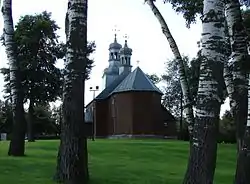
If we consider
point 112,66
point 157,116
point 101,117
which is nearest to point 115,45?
point 112,66

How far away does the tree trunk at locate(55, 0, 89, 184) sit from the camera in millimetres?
11312

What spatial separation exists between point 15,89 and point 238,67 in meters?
9.73

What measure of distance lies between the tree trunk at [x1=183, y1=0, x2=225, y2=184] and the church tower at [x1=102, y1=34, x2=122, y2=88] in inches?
3268

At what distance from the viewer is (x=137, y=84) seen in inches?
2776

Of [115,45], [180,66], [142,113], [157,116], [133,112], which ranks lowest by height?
[180,66]

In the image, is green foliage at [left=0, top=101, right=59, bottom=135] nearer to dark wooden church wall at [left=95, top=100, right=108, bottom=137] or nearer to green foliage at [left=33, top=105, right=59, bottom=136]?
green foliage at [left=33, top=105, right=59, bottom=136]

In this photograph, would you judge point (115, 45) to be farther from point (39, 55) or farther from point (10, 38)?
point (10, 38)

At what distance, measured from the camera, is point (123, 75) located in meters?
83.7

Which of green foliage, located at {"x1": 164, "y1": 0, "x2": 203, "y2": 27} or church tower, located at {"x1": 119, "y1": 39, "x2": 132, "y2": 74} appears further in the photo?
church tower, located at {"x1": 119, "y1": 39, "x2": 132, "y2": 74}

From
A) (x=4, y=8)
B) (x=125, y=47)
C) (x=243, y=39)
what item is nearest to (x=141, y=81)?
(x=125, y=47)

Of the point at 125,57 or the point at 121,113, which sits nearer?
the point at 121,113

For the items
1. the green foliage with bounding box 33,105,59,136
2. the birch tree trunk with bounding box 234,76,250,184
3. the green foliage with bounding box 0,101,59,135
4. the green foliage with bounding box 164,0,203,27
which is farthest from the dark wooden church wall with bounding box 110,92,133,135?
the birch tree trunk with bounding box 234,76,250,184

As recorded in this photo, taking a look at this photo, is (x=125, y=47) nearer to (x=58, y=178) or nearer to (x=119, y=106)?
(x=119, y=106)

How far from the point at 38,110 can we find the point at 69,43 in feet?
219
